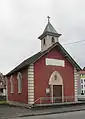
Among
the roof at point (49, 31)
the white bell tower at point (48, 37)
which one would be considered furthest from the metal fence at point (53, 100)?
the roof at point (49, 31)

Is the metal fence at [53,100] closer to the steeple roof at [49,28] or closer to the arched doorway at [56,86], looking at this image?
the arched doorway at [56,86]

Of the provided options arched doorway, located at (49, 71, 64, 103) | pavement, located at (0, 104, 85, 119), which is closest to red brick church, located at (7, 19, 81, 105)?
arched doorway, located at (49, 71, 64, 103)

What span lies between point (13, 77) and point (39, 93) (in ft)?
23.2

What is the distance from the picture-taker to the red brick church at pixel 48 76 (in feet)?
83.2

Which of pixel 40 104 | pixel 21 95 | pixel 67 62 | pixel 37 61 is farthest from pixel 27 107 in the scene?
pixel 67 62

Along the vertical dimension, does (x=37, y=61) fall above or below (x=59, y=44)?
below

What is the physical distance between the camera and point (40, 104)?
80.5ft

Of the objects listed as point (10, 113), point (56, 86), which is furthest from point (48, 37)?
point (10, 113)

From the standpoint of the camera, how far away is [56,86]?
27.2 m

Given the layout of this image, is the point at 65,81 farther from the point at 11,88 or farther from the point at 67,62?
the point at 11,88

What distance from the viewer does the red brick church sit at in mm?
25359

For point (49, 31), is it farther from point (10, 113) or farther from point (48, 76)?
point (10, 113)

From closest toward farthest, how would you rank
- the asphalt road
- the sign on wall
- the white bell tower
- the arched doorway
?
the asphalt road → the arched doorway → the sign on wall → the white bell tower

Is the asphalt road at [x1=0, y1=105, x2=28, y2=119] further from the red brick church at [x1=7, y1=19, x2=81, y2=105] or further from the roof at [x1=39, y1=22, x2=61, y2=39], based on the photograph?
the roof at [x1=39, y1=22, x2=61, y2=39]
